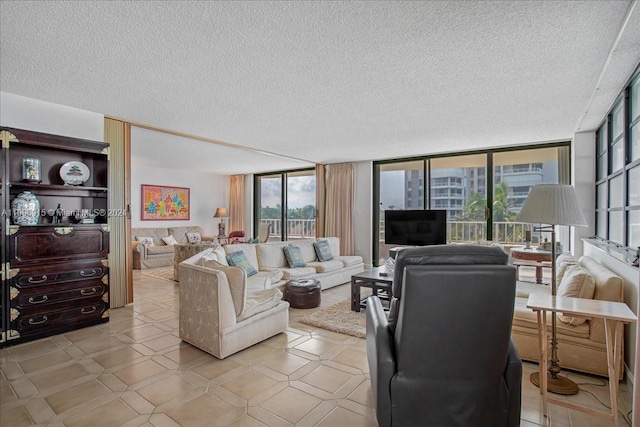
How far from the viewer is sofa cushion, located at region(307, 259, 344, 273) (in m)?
5.36

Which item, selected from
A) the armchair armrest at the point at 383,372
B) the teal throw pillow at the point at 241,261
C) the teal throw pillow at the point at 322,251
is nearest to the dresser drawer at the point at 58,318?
the teal throw pillow at the point at 241,261

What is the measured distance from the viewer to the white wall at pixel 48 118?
133 inches

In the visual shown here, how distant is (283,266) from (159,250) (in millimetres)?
3837

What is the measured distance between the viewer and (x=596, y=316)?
1871 mm

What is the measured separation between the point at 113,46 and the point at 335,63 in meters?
1.68

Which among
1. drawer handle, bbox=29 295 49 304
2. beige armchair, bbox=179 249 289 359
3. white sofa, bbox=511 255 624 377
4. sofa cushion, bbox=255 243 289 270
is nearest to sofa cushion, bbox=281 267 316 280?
sofa cushion, bbox=255 243 289 270

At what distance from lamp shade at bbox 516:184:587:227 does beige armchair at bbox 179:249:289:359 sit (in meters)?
2.31

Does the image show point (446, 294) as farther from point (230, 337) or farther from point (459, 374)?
point (230, 337)

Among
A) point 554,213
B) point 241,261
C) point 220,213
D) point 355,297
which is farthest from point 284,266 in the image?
point 220,213

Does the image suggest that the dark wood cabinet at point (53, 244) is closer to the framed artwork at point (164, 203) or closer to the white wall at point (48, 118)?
the white wall at point (48, 118)

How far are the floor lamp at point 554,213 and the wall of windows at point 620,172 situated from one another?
0.97m

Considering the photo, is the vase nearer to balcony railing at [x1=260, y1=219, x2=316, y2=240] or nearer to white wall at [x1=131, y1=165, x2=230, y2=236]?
white wall at [x1=131, y1=165, x2=230, y2=236]

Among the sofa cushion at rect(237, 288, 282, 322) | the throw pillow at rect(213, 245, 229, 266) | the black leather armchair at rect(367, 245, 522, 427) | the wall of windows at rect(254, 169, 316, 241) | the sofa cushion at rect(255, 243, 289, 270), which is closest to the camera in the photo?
the black leather armchair at rect(367, 245, 522, 427)

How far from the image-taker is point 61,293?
3.40 m
